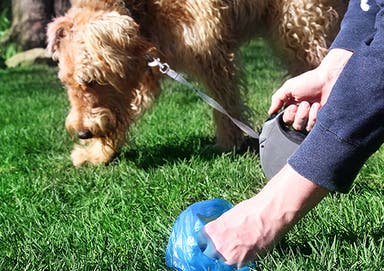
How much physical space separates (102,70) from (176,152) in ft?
2.24

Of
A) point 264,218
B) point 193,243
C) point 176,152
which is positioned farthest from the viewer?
point 176,152

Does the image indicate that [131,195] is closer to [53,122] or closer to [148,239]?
Answer: [148,239]

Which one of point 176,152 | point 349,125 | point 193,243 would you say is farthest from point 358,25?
point 176,152

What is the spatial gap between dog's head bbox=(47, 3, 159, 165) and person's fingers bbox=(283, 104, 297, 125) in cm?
176

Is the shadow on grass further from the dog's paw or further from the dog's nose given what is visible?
the dog's nose

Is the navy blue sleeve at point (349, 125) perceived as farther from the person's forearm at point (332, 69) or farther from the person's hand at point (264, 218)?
the person's forearm at point (332, 69)

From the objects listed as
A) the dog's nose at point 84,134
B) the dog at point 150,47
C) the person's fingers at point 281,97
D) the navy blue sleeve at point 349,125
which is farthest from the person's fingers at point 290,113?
the dog's nose at point 84,134

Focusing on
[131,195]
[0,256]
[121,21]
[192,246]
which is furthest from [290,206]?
[121,21]

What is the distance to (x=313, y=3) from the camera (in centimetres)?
423

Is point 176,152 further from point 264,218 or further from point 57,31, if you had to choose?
point 264,218

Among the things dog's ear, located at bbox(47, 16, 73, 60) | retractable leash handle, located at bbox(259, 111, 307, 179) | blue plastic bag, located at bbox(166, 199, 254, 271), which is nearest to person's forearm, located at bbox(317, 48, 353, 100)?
retractable leash handle, located at bbox(259, 111, 307, 179)

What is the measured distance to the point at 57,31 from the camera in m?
4.11

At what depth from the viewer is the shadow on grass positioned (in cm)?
405

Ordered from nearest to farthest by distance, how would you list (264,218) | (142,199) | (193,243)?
1. (264,218)
2. (193,243)
3. (142,199)
